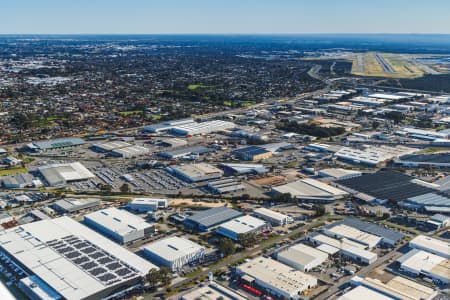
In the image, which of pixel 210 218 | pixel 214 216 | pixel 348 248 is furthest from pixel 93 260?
pixel 348 248

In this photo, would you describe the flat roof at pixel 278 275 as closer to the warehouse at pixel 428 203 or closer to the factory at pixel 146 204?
the factory at pixel 146 204

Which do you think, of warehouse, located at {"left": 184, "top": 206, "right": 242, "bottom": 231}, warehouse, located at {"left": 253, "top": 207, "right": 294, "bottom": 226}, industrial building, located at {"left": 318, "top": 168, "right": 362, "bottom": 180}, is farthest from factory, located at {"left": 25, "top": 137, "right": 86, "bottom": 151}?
industrial building, located at {"left": 318, "top": 168, "right": 362, "bottom": 180}

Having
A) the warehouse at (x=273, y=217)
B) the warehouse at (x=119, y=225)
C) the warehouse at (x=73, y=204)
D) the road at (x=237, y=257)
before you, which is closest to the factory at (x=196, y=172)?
the warehouse at (x=73, y=204)

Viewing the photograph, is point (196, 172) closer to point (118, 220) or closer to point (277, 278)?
point (118, 220)

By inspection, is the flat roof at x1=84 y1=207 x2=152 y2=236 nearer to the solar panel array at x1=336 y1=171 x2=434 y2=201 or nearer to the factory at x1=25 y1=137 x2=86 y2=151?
the solar panel array at x1=336 y1=171 x2=434 y2=201

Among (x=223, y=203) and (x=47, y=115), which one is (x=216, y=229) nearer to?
(x=223, y=203)

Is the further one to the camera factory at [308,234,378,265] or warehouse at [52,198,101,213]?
warehouse at [52,198,101,213]
